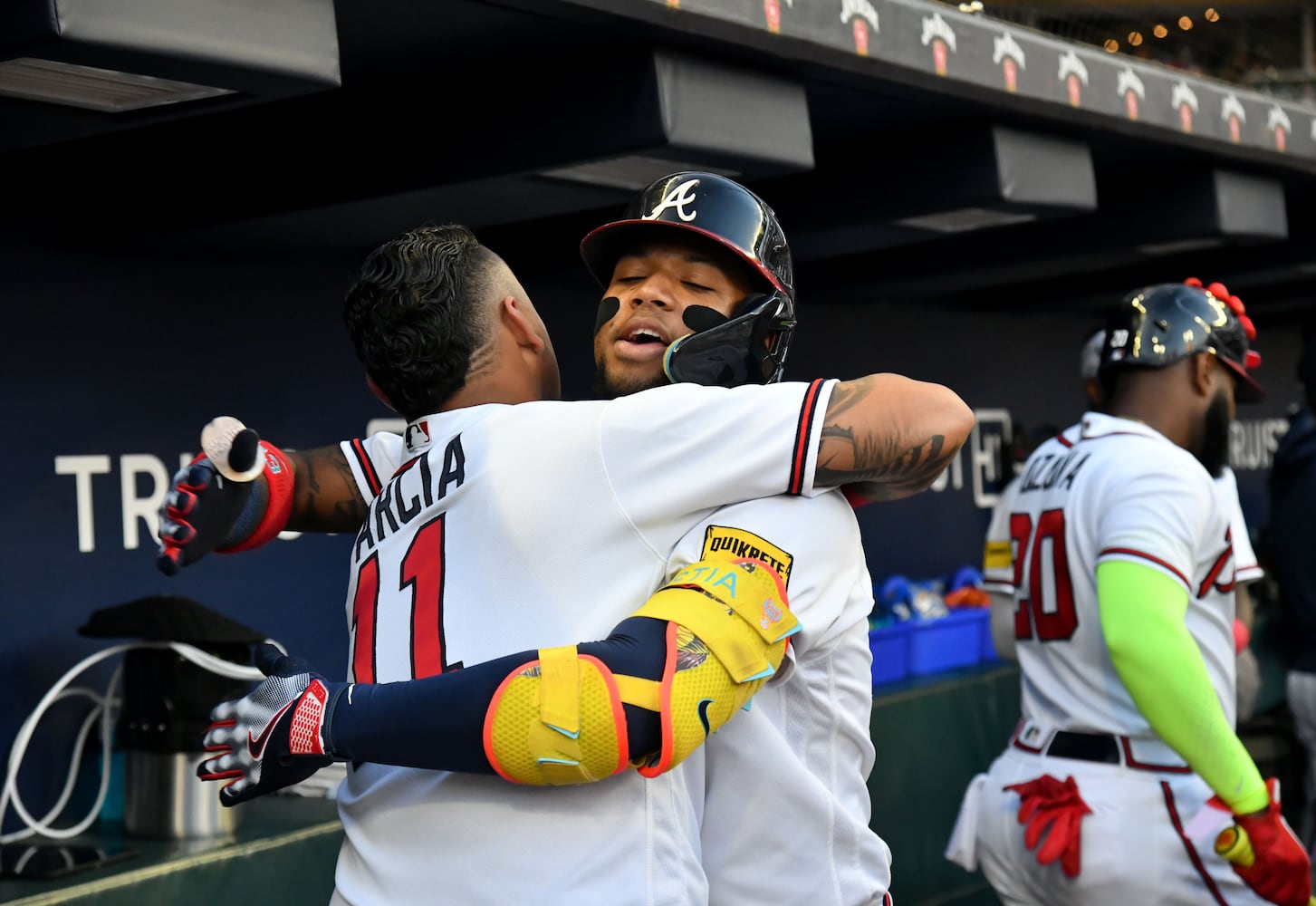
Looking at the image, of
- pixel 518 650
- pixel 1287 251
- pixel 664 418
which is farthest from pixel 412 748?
pixel 1287 251

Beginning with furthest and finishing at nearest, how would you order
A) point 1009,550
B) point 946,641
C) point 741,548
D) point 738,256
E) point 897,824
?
point 946,641 → point 897,824 → point 1009,550 → point 738,256 → point 741,548

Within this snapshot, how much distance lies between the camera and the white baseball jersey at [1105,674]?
279cm

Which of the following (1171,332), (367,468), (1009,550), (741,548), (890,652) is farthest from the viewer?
(890,652)

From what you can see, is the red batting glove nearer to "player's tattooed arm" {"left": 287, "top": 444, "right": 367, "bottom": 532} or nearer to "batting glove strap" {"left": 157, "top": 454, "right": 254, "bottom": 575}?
"player's tattooed arm" {"left": 287, "top": 444, "right": 367, "bottom": 532}

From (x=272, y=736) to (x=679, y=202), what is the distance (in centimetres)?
84

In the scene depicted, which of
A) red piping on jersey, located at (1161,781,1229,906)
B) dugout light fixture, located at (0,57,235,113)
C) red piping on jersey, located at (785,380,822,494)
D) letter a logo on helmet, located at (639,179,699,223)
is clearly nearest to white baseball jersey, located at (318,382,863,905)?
red piping on jersey, located at (785,380,822,494)

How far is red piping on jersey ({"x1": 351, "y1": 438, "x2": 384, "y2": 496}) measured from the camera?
2102 mm

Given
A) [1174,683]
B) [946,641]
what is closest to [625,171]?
[1174,683]

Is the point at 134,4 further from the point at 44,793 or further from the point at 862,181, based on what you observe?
the point at 862,181

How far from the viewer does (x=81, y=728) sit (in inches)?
128

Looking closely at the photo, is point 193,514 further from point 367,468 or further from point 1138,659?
point 1138,659

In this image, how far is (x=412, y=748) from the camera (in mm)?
1403

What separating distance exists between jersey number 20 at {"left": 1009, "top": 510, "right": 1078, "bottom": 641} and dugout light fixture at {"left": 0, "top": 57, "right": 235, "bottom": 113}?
6.25 feet

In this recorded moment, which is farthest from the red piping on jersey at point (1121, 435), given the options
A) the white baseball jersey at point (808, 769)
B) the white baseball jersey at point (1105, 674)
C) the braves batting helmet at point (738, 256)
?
the white baseball jersey at point (808, 769)
